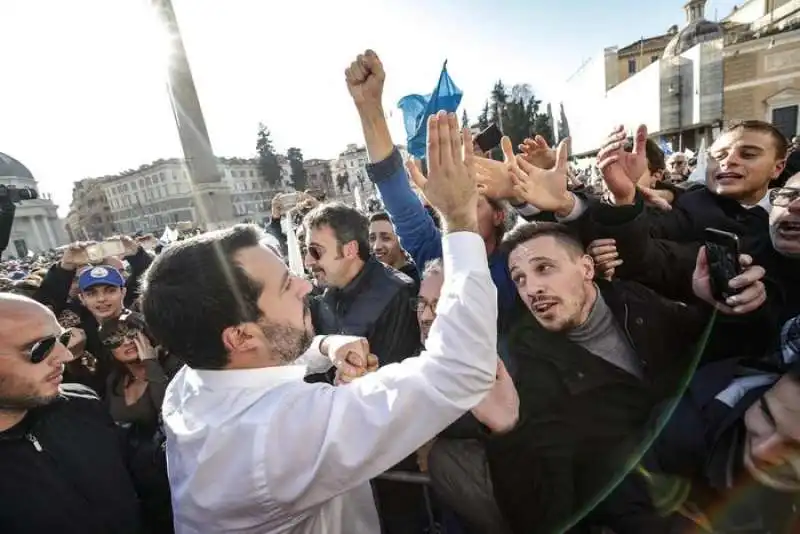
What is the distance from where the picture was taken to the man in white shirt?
1147mm

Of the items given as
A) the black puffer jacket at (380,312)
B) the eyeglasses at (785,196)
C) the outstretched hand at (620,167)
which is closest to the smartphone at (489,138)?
the outstretched hand at (620,167)

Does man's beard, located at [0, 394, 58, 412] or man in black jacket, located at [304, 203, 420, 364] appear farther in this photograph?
man in black jacket, located at [304, 203, 420, 364]

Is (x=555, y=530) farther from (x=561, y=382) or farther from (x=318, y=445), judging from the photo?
(x=318, y=445)

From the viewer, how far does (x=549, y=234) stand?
2.07 m

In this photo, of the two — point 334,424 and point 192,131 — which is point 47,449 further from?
point 192,131

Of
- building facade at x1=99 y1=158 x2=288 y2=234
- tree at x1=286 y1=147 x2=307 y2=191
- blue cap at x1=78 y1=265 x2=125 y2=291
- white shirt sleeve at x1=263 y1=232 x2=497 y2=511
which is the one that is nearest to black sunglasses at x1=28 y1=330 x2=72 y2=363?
white shirt sleeve at x1=263 y1=232 x2=497 y2=511

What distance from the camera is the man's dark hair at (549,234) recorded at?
2.06 m

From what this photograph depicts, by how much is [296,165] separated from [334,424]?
8866cm

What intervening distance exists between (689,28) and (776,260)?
45717 mm

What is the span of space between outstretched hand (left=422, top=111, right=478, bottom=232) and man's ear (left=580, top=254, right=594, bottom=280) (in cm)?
100

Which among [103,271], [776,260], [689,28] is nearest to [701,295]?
[776,260]

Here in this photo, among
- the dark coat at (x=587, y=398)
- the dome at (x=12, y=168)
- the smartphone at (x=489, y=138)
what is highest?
the dome at (x=12, y=168)

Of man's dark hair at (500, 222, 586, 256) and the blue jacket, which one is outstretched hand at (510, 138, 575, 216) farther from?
the blue jacket

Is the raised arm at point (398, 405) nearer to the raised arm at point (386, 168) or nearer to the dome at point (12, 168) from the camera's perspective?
the raised arm at point (386, 168)
